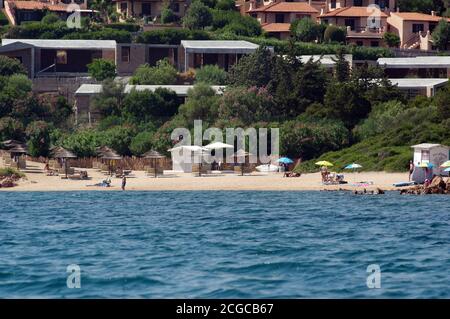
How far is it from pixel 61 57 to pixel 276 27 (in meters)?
20.6

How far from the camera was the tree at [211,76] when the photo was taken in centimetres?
9294

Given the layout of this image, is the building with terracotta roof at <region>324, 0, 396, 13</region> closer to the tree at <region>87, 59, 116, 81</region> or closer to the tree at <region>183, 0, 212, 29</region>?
the tree at <region>183, 0, 212, 29</region>

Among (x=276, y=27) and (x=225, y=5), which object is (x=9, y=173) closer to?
(x=276, y=27)

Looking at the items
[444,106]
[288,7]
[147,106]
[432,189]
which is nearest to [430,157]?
[432,189]

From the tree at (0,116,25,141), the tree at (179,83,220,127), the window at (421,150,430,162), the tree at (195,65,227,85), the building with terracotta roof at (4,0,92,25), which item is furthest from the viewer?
the building with terracotta roof at (4,0,92,25)

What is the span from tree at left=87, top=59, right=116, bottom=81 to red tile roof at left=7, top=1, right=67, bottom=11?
22.3 m

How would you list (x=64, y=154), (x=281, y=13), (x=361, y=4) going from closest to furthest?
(x=64, y=154)
(x=281, y=13)
(x=361, y=4)

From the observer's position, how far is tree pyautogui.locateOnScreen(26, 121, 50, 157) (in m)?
76.2

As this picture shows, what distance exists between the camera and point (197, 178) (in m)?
70.3

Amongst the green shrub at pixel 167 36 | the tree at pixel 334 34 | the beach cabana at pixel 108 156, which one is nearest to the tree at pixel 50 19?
the green shrub at pixel 167 36

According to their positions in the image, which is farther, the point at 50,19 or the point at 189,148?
the point at 50,19

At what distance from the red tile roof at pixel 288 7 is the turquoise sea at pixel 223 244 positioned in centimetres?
5292

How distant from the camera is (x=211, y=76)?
93.6 metres

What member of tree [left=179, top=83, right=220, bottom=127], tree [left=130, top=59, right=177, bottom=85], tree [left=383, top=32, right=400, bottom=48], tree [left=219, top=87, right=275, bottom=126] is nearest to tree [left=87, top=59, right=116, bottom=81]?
tree [left=130, top=59, right=177, bottom=85]
